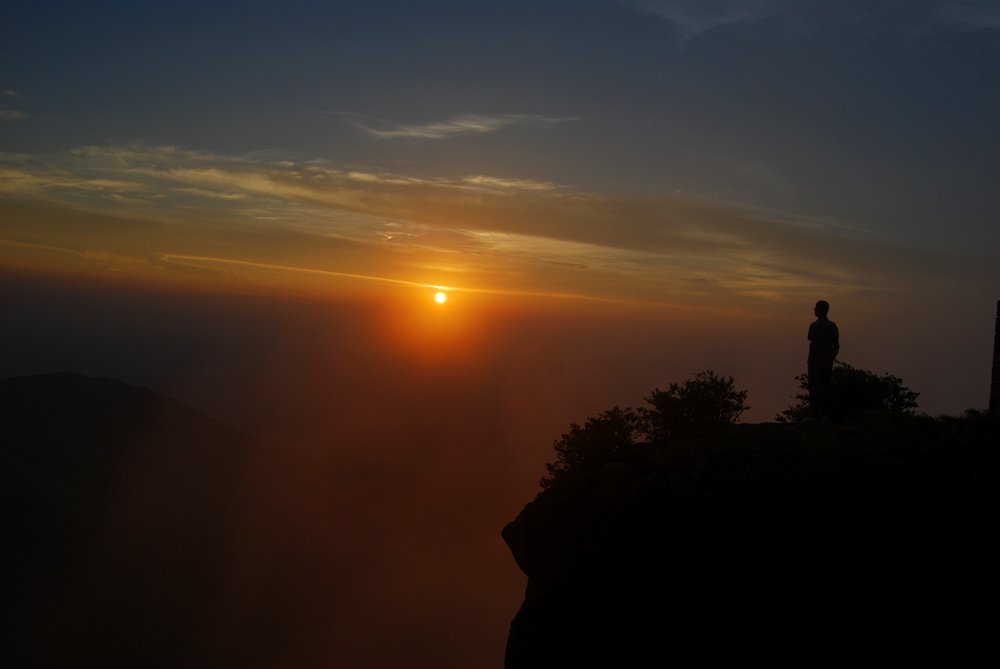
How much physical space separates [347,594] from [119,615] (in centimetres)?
2936

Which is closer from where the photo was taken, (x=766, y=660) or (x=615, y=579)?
(x=766, y=660)

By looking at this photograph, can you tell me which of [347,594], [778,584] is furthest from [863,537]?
[347,594]

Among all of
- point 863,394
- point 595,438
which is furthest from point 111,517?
point 863,394

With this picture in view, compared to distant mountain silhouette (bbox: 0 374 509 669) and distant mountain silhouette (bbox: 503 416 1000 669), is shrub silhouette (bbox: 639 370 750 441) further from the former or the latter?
distant mountain silhouette (bbox: 0 374 509 669)

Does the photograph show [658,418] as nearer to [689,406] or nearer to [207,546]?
[689,406]

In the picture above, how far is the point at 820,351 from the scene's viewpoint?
13227mm

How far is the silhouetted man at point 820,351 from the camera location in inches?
523

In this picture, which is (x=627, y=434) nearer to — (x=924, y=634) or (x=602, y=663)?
(x=602, y=663)

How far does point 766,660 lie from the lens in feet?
27.7

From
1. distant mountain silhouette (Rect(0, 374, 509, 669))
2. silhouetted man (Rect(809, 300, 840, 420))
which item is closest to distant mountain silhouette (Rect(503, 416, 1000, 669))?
silhouetted man (Rect(809, 300, 840, 420))

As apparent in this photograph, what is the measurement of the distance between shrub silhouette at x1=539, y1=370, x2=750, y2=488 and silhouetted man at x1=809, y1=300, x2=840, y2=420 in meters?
2.40

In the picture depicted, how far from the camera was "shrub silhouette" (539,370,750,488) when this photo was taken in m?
15.4

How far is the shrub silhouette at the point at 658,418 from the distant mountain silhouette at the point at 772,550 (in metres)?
3.34

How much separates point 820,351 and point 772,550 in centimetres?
577
